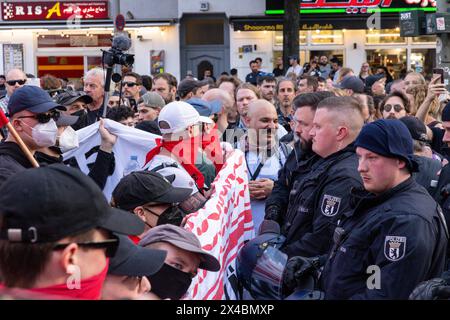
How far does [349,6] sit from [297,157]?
2244 cm

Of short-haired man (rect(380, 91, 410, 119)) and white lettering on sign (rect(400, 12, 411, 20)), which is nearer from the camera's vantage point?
short-haired man (rect(380, 91, 410, 119))

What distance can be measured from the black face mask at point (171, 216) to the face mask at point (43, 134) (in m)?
1.32

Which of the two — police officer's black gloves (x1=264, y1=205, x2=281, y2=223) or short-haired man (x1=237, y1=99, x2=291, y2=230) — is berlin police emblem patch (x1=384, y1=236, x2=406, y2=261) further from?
short-haired man (x1=237, y1=99, x2=291, y2=230)

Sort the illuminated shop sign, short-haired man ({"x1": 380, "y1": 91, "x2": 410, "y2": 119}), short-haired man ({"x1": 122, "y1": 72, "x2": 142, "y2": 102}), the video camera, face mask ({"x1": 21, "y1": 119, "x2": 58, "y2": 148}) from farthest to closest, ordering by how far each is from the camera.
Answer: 1. the illuminated shop sign
2. short-haired man ({"x1": 122, "y1": 72, "x2": 142, "y2": 102})
3. short-haired man ({"x1": 380, "y1": 91, "x2": 410, "y2": 119})
4. the video camera
5. face mask ({"x1": 21, "y1": 119, "x2": 58, "y2": 148})

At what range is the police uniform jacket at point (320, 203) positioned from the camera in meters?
4.64

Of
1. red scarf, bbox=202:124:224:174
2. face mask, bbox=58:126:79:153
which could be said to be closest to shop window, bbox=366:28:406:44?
red scarf, bbox=202:124:224:174

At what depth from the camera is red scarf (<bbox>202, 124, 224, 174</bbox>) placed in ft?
19.9

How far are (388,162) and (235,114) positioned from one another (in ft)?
16.9

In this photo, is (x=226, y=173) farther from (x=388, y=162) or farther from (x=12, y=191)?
(x=12, y=191)

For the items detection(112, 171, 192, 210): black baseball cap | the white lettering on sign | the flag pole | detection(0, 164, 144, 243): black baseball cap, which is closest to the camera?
detection(0, 164, 144, 243): black baseball cap

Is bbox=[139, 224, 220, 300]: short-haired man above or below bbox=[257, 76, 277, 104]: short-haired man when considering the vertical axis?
below

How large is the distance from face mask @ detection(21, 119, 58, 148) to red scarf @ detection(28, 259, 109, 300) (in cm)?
297

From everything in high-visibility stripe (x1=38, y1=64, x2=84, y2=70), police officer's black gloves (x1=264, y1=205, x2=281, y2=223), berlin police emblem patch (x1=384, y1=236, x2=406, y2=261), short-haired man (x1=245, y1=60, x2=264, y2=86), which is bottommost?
police officer's black gloves (x1=264, y1=205, x2=281, y2=223)
